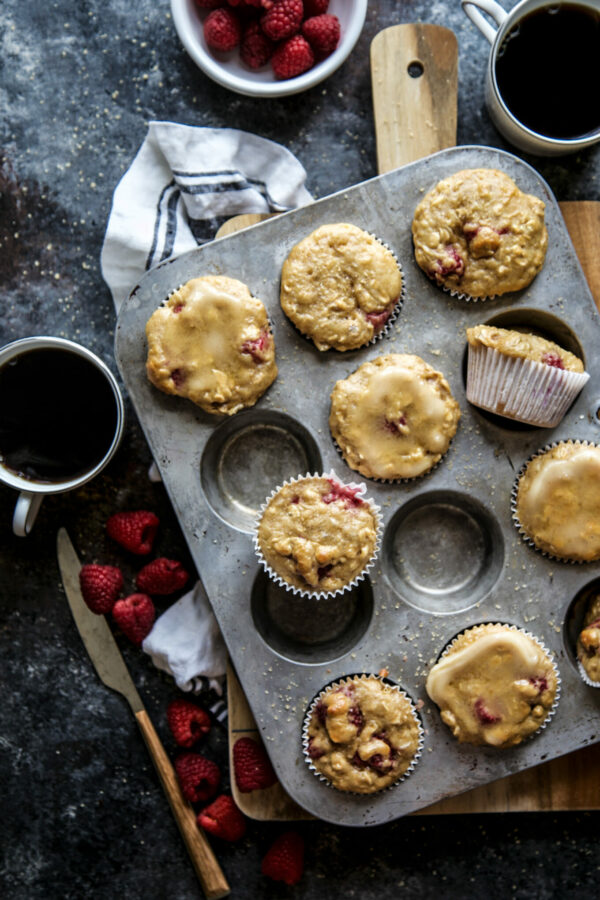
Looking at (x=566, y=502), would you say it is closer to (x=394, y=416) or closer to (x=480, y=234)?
(x=394, y=416)

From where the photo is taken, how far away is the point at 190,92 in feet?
10.8

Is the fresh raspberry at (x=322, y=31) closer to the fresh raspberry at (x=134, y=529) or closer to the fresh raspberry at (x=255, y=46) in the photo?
the fresh raspberry at (x=255, y=46)

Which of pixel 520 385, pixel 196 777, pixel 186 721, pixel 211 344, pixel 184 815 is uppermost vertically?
pixel 211 344

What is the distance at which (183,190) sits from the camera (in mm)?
3191

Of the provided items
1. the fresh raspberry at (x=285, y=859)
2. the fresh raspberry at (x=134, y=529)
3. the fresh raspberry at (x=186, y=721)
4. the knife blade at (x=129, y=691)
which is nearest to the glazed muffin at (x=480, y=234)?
the fresh raspberry at (x=134, y=529)

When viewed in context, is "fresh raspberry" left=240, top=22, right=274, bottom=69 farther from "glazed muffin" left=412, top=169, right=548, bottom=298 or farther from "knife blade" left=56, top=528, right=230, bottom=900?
"knife blade" left=56, top=528, right=230, bottom=900

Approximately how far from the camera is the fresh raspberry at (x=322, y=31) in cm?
298

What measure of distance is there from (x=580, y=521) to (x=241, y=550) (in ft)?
4.10

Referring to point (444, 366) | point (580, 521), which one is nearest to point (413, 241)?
point (444, 366)

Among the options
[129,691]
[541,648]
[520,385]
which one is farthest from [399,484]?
[129,691]

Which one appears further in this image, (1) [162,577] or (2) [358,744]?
(1) [162,577]

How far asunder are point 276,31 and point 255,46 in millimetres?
120

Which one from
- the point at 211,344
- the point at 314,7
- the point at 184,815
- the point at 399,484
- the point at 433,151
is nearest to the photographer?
the point at 211,344

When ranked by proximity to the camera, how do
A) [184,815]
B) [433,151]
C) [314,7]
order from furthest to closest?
[184,815] → [433,151] → [314,7]
